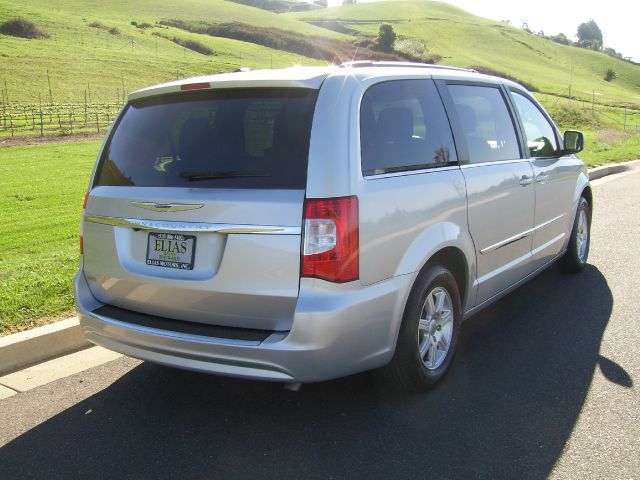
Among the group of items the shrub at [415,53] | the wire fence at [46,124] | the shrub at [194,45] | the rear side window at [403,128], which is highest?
the shrub at [415,53]

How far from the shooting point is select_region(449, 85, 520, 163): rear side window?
13.4 ft

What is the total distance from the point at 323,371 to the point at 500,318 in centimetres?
240

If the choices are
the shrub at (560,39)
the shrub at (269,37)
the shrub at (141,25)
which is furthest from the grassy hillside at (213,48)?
the shrub at (560,39)

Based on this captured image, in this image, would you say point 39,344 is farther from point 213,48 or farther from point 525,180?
point 213,48

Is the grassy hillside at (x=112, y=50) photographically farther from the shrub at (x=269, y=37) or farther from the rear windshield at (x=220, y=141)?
the rear windshield at (x=220, y=141)

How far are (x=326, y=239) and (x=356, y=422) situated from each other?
1048 mm

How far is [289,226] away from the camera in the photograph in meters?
2.91

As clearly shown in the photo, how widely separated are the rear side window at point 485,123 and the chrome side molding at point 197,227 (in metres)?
1.65

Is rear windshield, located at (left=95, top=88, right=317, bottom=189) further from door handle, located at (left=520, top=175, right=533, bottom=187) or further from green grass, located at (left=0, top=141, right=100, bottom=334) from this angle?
Result: door handle, located at (left=520, top=175, right=533, bottom=187)

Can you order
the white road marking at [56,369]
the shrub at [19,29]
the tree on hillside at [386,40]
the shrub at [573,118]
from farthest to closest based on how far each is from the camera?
the tree on hillside at [386,40], the shrub at [19,29], the shrub at [573,118], the white road marking at [56,369]

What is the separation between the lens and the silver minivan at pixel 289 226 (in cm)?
294

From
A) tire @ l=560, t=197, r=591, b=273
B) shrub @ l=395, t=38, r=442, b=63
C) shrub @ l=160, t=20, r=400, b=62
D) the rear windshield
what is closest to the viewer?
the rear windshield

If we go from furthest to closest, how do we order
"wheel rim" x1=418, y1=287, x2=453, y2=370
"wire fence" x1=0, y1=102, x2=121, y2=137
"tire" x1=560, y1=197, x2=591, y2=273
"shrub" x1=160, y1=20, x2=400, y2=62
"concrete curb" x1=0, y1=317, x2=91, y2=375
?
"shrub" x1=160, y1=20, x2=400, y2=62, "wire fence" x1=0, y1=102, x2=121, y2=137, "tire" x1=560, y1=197, x2=591, y2=273, "concrete curb" x1=0, y1=317, x2=91, y2=375, "wheel rim" x1=418, y1=287, x2=453, y2=370

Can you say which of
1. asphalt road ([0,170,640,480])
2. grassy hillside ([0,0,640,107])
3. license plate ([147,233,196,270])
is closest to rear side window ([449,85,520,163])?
asphalt road ([0,170,640,480])
